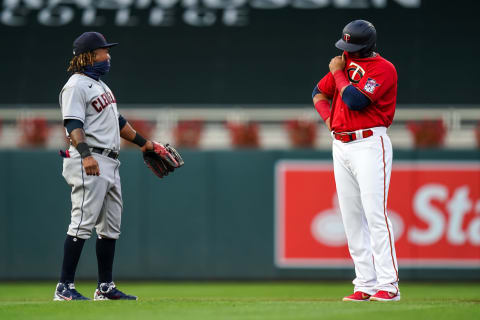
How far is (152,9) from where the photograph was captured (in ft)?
49.4

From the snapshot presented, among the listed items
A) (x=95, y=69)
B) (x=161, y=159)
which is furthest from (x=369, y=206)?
(x=95, y=69)

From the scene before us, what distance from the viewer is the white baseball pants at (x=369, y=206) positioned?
207 inches

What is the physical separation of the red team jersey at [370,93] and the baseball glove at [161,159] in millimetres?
1226

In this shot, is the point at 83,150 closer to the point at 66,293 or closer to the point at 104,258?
the point at 104,258

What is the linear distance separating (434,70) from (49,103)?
22.3 feet

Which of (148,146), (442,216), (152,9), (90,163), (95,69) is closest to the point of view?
(90,163)

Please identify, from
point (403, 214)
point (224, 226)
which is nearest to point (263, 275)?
point (224, 226)

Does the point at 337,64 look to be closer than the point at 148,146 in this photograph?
Yes

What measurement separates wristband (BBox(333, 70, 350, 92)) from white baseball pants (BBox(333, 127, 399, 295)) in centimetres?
36

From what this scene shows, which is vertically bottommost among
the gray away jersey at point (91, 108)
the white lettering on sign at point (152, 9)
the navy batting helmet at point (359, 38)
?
the gray away jersey at point (91, 108)

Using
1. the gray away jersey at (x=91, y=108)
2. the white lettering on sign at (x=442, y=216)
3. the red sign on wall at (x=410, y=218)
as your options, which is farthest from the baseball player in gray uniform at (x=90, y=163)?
the white lettering on sign at (x=442, y=216)

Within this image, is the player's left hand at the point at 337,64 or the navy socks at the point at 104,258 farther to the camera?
the navy socks at the point at 104,258

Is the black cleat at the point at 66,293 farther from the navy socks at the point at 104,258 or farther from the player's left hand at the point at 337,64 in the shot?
the player's left hand at the point at 337,64

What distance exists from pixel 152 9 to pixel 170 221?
21.2 ft
